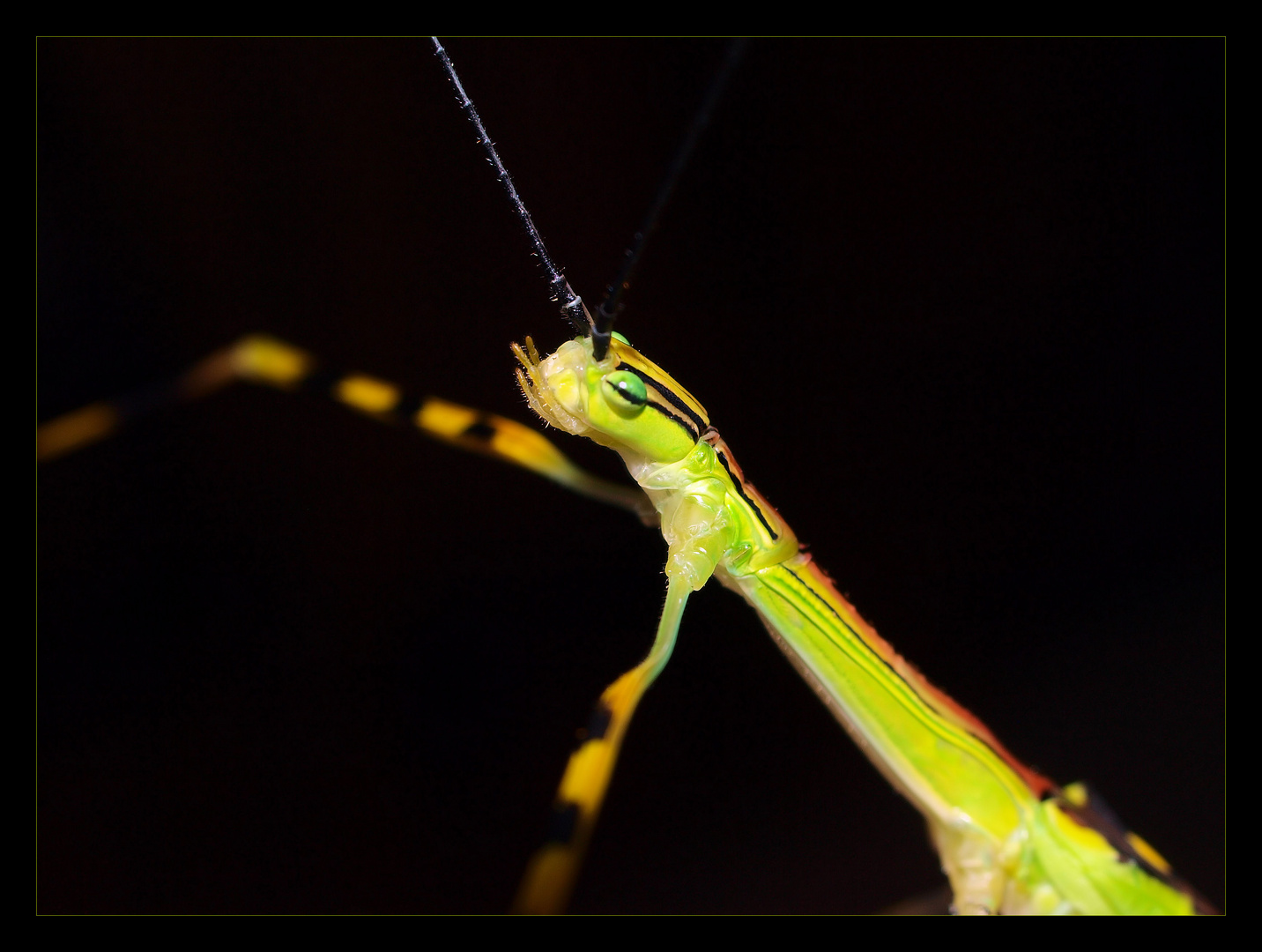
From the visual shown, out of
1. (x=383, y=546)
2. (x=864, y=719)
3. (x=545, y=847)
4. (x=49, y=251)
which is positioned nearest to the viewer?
(x=545, y=847)

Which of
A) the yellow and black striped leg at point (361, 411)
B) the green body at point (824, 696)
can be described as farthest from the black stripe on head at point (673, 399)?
the yellow and black striped leg at point (361, 411)

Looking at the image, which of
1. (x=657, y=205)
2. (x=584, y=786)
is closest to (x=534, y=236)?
(x=657, y=205)

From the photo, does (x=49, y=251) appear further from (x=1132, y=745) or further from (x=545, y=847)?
(x=1132, y=745)

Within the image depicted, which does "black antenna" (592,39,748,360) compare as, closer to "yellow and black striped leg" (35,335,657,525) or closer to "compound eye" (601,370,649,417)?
"compound eye" (601,370,649,417)

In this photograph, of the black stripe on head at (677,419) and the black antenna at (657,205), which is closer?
the black antenna at (657,205)

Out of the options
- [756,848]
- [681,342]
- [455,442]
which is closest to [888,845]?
[756,848]

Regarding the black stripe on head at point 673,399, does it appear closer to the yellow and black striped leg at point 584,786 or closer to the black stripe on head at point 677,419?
the black stripe on head at point 677,419
